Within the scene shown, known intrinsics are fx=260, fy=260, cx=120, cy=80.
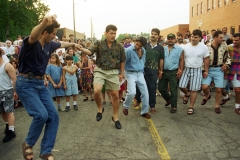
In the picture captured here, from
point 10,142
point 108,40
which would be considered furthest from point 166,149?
point 10,142

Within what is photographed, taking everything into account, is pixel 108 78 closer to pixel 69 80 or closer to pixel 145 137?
pixel 145 137

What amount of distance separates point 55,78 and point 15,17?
2763cm

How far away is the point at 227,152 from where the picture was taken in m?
4.02

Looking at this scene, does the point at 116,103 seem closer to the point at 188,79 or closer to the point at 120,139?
the point at 120,139

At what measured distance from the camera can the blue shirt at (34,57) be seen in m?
3.55

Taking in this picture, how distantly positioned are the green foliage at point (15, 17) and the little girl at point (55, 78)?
25529 mm

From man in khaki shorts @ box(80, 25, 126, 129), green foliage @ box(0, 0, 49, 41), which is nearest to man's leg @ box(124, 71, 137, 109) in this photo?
man in khaki shorts @ box(80, 25, 126, 129)

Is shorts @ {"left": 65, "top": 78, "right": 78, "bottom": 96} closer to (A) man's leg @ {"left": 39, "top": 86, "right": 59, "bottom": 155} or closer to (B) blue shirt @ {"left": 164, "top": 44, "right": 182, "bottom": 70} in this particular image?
(B) blue shirt @ {"left": 164, "top": 44, "right": 182, "bottom": 70}

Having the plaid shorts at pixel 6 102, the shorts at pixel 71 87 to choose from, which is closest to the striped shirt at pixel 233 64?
the shorts at pixel 71 87

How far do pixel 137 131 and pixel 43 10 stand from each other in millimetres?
37014

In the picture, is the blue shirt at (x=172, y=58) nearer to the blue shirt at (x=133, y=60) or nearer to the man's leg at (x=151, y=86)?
the man's leg at (x=151, y=86)

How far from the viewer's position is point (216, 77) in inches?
261

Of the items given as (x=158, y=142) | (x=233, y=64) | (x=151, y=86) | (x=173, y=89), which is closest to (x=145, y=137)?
(x=158, y=142)

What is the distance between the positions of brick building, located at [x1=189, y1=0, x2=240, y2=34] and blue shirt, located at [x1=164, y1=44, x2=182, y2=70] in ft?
77.0
